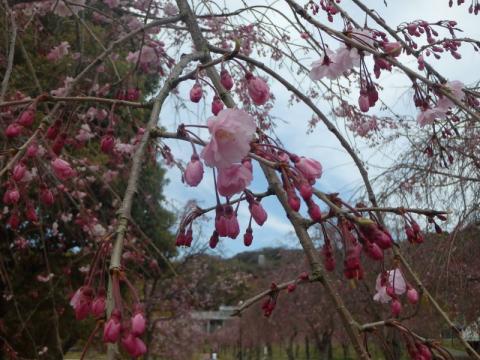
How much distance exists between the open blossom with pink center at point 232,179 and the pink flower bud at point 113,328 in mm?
330

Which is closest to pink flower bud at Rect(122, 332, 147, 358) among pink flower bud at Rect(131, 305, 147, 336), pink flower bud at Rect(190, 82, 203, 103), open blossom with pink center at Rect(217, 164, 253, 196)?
pink flower bud at Rect(131, 305, 147, 336)

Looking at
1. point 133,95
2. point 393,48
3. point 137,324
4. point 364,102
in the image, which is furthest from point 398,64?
point 133,95

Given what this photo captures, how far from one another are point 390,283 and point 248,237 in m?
0.38

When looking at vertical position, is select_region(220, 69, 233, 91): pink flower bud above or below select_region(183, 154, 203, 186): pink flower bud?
above

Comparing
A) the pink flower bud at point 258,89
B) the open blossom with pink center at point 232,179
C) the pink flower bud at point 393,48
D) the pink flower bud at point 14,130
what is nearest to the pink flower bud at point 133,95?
the pink flower bud at point 14,130

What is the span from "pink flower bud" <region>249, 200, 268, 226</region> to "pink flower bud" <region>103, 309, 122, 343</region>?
38cm

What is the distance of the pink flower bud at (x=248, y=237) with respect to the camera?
1.29 m

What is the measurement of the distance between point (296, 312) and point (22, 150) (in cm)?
1497

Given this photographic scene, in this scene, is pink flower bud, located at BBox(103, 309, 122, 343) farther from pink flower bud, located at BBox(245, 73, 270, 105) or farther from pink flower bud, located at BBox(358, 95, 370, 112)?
pink flower bud, located at BBox(358, 95, 370, 112)

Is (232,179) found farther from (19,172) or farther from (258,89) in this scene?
(19,172)

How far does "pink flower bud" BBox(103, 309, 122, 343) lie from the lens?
2.48ft

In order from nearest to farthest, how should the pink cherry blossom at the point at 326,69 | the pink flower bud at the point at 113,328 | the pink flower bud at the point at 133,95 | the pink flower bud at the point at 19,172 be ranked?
the pink flower bud at the point at 113,328 → the pink flower bud at the point at 19,172 → the pink cherry blossom at the point at 326,69 → the pink flower bud at the point at 133,95

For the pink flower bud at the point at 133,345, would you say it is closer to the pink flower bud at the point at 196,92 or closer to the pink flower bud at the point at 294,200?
the pink flower bud at the point at 294,200

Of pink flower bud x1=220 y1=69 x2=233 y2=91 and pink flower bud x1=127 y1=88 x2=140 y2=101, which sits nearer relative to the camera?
pink flower bud x1=220 y1=69 x2=233 y2=91
